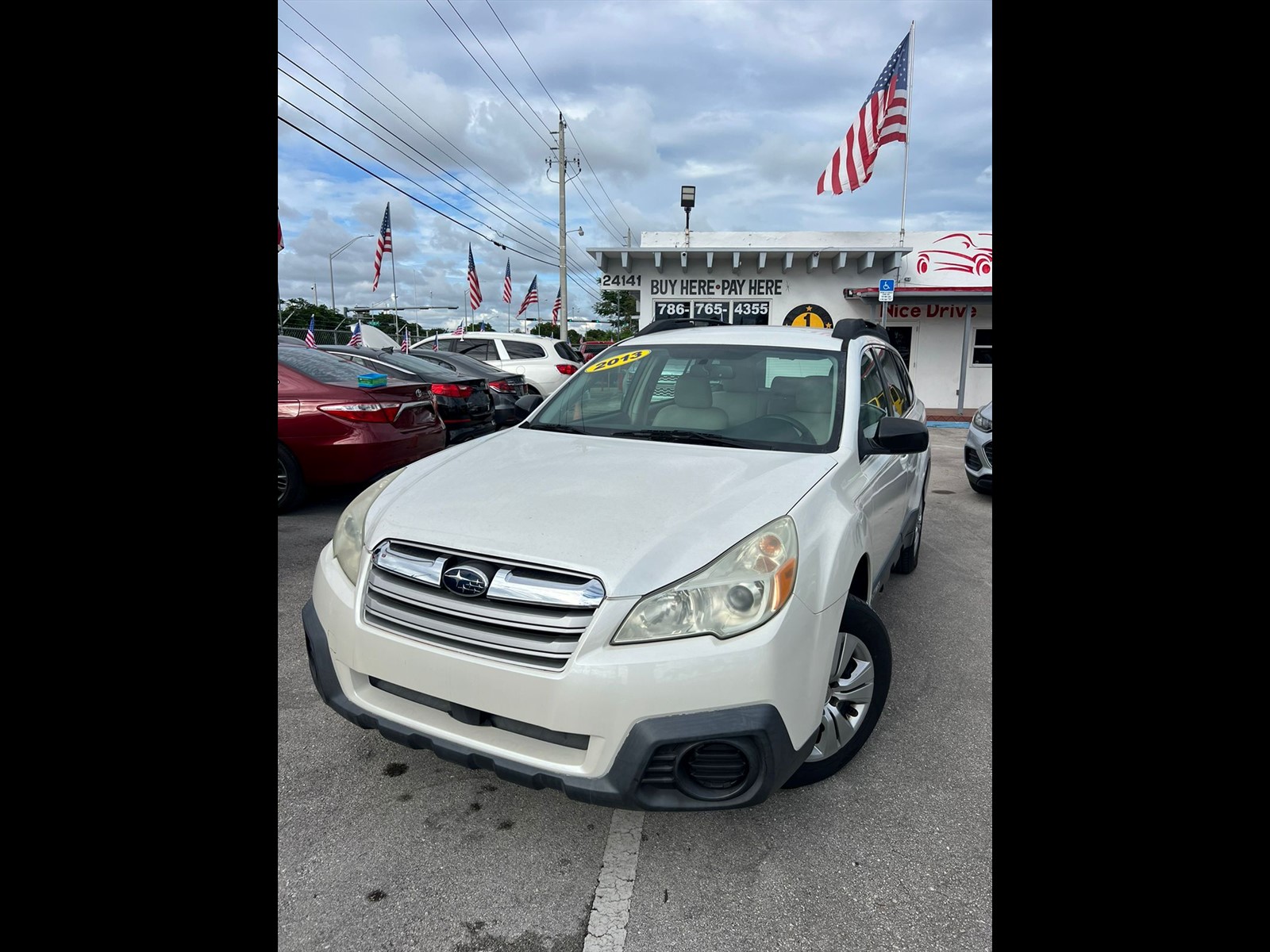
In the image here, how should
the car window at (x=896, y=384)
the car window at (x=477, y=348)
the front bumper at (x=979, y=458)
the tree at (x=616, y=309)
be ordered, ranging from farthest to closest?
the tree at (x=616, y=309) → the car window at (x=477, y=348) → the front bumper at (x=979, y=458) → the car window at (x=896, y=384)

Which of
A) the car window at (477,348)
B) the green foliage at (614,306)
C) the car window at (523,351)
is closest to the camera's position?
the car window at (523,351)

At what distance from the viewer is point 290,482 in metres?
5.88

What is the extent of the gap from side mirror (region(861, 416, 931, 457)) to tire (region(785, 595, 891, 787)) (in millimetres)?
770

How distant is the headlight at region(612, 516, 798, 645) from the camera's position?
1876 millimetres

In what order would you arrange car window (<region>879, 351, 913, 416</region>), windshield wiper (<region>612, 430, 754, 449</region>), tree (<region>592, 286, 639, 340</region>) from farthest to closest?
tree (<region>592, 286, 639, 340</region>) < car window (<region>879, 351, 913, 416</region>) < windshield wiper (<region>612, 430, 754, 449</region>)

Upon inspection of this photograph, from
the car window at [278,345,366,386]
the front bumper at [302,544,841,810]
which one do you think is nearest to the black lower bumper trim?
the front bumper at [302,544,841,810]

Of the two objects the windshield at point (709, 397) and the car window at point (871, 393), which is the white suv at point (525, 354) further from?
the car window at point (871, 393)

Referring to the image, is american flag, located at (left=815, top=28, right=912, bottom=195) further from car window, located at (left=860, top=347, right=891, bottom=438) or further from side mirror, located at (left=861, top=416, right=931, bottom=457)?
side mirror, located at (left=861, top=416, right=931, bottom=457)

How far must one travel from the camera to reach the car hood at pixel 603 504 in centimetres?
198

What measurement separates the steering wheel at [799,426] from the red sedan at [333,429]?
12.9 ft

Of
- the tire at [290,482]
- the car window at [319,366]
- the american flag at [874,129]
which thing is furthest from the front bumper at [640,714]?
the american flag at [874,129]

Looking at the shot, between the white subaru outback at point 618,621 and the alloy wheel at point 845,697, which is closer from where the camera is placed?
the white subaru outback at point 618,621
